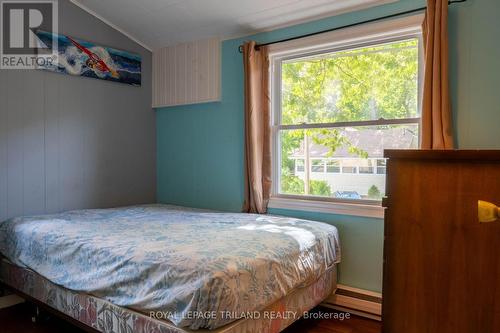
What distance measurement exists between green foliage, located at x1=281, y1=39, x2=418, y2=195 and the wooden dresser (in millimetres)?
1815

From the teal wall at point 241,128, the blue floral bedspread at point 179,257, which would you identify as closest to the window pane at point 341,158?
the teal wall at point 241,128

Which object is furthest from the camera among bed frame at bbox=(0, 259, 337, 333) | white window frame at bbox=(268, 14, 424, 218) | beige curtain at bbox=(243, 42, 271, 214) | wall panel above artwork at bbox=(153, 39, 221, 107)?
wall panel above artwork at bbox=(153, 39, 221, 107)

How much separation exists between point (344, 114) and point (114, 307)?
203cm

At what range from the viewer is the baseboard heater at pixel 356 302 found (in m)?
2.52

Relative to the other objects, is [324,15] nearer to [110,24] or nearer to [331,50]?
[331,50]

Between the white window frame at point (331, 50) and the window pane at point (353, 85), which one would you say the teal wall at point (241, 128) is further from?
the window pane at point (353, 85)

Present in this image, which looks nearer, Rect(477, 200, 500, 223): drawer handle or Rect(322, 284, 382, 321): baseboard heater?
Rect(477, 200, 500, 223): drawer handle

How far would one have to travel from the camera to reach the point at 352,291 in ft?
8.75

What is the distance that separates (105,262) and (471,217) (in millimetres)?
1658

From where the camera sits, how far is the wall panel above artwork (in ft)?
11.1

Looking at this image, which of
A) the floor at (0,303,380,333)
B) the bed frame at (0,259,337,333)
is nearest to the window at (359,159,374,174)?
the bed frame at (0,259,337,333)

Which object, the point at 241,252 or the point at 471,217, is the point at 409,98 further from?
the point at 471,217

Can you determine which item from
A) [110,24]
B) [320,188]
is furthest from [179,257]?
[110,24]

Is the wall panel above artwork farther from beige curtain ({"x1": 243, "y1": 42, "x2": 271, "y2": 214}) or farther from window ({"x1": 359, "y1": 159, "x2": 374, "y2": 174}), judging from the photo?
window ({"x1": 359, "y1": 159, "x2": 374, "y2": 174})
